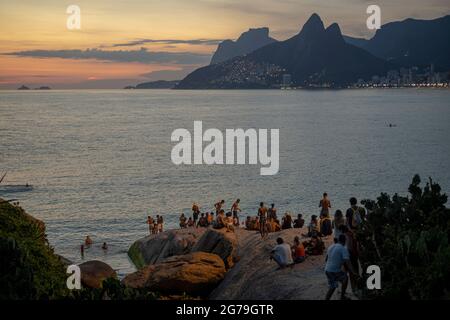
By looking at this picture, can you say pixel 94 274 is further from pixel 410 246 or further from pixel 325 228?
pixel 410 246

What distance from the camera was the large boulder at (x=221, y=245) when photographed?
22.7 metres

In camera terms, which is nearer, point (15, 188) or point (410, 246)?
point (410, 246)

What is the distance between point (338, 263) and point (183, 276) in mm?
9167

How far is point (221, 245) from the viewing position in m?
23.4

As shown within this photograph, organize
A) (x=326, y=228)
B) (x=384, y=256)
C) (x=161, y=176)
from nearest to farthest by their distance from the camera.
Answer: (x=384, y=256) < (x=326, y=228) < (x=161, y=176)

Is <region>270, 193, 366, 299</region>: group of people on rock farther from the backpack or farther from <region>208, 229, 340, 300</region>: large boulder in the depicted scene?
<region>208, 229, 340, 300</region>: large boulder

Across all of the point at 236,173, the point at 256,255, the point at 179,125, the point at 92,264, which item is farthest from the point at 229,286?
the point at 179,125

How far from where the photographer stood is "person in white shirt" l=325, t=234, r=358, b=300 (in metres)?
12.2

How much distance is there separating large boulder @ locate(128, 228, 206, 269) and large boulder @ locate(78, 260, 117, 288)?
3.34 meters

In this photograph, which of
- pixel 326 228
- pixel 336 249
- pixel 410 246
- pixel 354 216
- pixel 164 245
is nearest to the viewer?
pixel 410 246

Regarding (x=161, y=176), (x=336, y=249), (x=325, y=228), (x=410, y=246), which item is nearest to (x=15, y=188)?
(x=161, y=176)

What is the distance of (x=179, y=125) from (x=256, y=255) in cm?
12060

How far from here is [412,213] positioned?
13.1 meters

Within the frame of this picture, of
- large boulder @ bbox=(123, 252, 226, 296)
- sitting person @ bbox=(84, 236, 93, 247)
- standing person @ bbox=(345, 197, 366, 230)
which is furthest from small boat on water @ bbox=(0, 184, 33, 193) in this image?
standing person @ bbox=(345, 197, 366, 230)
